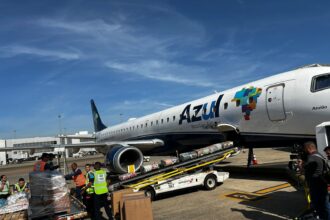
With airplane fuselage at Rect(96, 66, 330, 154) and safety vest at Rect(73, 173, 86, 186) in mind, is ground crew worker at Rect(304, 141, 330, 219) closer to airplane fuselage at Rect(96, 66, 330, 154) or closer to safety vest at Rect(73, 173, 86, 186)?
airplane fuselage at Rect(96, 66, 330, 154)

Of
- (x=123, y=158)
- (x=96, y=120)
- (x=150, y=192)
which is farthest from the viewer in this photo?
(x=96, y=120)

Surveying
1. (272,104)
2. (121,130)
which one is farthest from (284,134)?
(121,130)

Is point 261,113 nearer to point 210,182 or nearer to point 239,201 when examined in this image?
point 210,182

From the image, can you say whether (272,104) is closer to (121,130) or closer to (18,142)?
(121,130)

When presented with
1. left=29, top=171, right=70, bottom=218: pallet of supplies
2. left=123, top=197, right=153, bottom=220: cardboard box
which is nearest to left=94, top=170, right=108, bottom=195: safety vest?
left=29, top=171, right=70, bottom=218: pallet of supplies

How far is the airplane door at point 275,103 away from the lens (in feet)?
37.6

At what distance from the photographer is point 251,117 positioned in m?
12.6

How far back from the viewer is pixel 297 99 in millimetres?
10906

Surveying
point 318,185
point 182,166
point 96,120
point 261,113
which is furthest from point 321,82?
point 96,120

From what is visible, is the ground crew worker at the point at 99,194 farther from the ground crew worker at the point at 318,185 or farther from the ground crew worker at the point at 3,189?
the ground crew worker at the point at 318,185

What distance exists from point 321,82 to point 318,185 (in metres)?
5.27

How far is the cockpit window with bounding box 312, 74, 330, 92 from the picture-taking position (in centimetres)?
1040

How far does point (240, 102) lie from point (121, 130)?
14484mm

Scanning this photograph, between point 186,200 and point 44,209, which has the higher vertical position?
point 44,209
